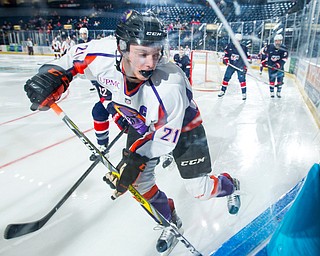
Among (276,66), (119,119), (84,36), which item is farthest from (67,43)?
(276,66)

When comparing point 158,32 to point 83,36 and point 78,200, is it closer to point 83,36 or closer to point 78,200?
point 83,36

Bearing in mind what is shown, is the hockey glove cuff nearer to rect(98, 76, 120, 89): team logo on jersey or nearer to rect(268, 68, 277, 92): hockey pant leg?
rect(268, 68, 277, 92): hockey pant leg

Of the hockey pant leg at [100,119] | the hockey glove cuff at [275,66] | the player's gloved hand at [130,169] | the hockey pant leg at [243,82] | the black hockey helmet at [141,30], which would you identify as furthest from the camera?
the hockey glove cuff at [275,66]

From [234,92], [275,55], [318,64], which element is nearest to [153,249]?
[318,64]

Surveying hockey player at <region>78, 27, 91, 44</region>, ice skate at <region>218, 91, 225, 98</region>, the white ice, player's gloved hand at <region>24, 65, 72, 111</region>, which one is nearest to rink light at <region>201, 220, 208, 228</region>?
the white ice

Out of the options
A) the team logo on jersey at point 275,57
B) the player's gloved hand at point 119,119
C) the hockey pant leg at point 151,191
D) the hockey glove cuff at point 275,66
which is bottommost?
the hockey pant leg at point 151,191

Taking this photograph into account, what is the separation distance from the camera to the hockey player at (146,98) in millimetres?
730

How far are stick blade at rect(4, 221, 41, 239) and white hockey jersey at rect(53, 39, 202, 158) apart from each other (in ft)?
1.83

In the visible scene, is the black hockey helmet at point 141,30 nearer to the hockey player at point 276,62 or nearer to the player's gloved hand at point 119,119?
the player's gloved hand at point 119,119

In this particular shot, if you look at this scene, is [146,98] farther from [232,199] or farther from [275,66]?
[275,66]

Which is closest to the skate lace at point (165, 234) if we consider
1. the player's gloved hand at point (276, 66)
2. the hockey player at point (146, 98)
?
the hockey player at point (146, 98)

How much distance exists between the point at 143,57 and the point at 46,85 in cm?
37

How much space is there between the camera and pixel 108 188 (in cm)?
139

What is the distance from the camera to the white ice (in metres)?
1.01
